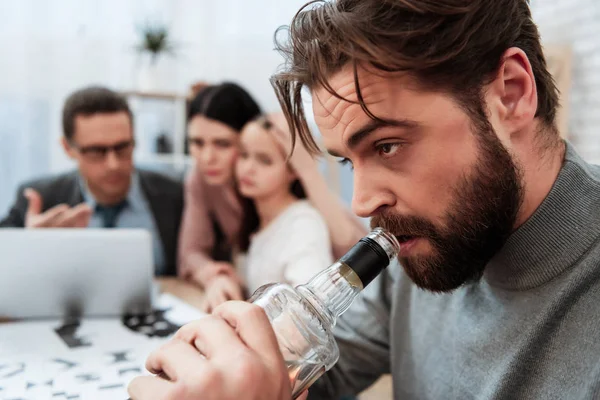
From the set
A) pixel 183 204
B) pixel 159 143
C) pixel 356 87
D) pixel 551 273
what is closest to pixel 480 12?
pixel 356 87

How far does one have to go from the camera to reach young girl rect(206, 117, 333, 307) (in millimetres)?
1260

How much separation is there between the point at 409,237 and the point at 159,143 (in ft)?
6.68

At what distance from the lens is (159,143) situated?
8.05 feet

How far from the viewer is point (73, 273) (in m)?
0.87

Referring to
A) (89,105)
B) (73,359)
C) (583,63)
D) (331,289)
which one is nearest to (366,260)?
(331,289)

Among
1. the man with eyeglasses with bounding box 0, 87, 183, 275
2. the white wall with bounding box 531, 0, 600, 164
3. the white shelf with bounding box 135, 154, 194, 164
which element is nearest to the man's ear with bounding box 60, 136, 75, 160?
the man with eyeglasses with bounding box 0, 87, 183, 275

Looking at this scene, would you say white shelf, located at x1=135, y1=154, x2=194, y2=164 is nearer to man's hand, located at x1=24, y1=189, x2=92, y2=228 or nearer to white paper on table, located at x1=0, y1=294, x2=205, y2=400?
man's hand, located at x1=24, y1=189, x2=92, y2=228

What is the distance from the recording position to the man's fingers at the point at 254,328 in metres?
0.42

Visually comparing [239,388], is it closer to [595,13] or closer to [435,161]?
[435,161]

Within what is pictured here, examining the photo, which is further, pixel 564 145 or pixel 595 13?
pixel 595 13

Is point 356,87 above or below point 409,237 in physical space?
above

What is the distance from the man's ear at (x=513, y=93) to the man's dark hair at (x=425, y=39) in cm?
1

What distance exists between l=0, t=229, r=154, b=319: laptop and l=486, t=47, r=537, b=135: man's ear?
606 mm

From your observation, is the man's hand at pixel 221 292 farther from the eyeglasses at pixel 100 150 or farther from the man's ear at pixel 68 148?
the man's ear at pixel 68 148
